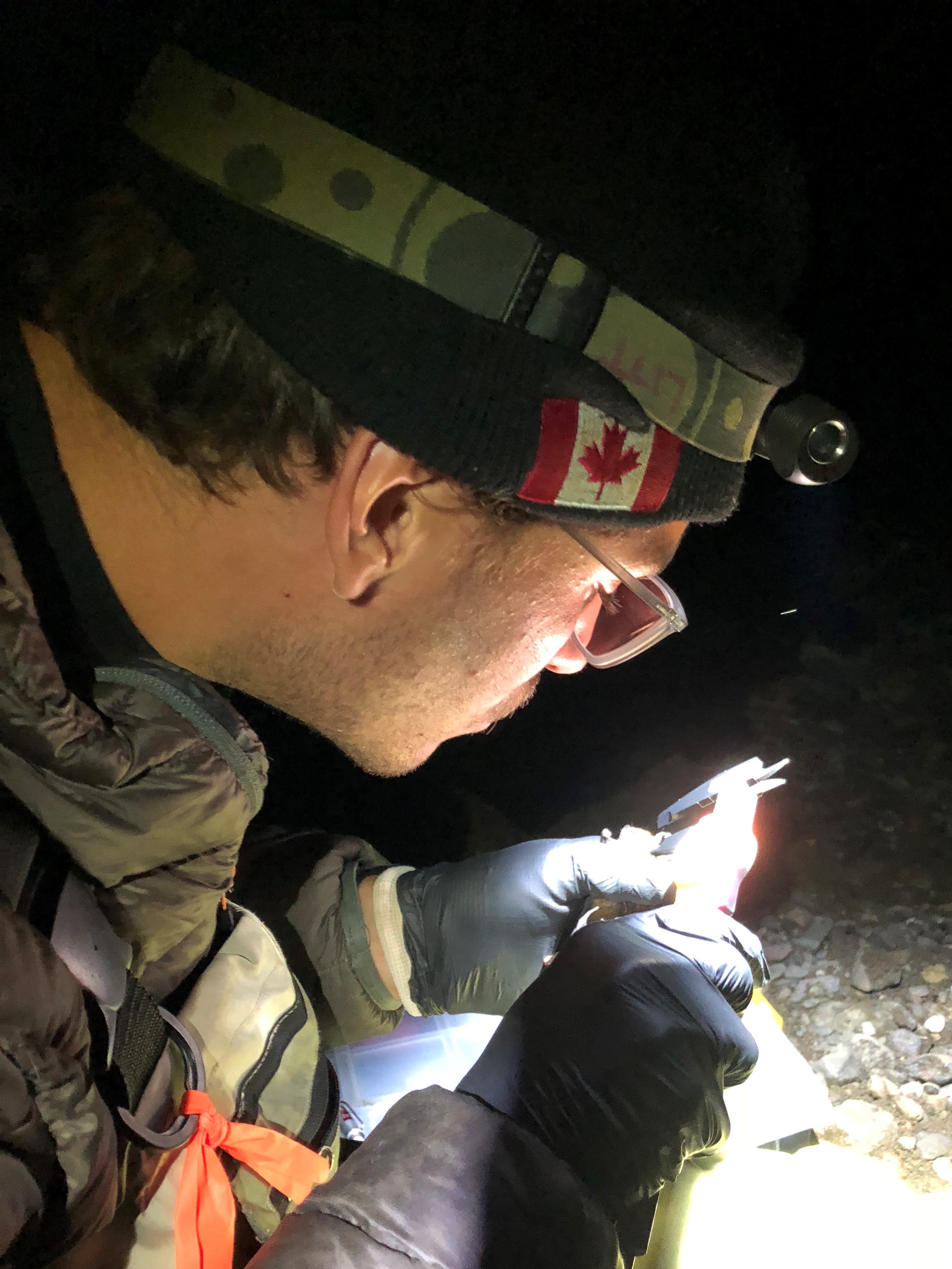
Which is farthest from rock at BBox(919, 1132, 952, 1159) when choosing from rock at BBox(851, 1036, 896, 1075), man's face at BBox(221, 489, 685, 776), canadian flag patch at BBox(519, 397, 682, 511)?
canadian flag patch at BBox(519, 397, 682, 511)

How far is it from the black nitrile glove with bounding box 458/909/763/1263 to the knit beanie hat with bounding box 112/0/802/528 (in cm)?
97

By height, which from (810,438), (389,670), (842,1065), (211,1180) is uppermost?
(810,438)

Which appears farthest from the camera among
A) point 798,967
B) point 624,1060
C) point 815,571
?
point 815,571

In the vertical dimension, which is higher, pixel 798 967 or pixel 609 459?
pixel 609 459

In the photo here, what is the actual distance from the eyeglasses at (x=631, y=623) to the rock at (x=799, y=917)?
911 mm

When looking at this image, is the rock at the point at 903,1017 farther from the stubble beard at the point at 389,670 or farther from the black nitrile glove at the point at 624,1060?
the stubble beard at the point at 389,670

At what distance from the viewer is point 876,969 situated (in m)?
1.77

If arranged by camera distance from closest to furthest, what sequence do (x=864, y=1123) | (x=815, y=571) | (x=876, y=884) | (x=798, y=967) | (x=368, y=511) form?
(x=368, y=511)
(x=864, y=1123)
(x=798, y=967)
(x=876, y=884)
(x=815, y=571)

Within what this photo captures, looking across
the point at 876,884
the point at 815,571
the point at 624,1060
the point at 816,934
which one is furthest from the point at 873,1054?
→ the point at 815,571

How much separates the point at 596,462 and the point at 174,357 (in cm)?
43

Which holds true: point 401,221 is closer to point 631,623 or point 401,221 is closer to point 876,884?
point 631,623

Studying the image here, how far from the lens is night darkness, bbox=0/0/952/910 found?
7.07ft

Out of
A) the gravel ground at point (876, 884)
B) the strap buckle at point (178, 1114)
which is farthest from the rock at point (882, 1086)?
the strap buckle at point (178, 1114)

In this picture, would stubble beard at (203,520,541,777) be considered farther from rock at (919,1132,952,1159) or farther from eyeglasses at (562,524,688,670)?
rock at (919,1132,952,1159)
